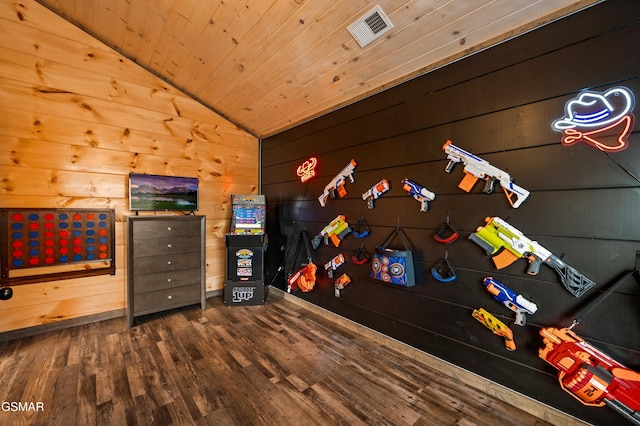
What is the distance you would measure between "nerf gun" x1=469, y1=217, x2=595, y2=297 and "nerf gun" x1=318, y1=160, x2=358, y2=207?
1.24 m

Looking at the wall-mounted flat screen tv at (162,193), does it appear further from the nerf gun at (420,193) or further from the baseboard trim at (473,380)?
the nerf gun at (420,193)

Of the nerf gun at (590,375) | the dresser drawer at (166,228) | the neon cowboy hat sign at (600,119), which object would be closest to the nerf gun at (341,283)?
the nerf gun at (590,375)

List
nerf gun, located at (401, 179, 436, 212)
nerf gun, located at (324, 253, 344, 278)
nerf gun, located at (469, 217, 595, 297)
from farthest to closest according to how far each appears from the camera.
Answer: nerf gun, located at (324, 253, 344, 278), nerf gun, located at (401, 179, 436, 212), nerf gun, located at (469, 217, 595, 297)

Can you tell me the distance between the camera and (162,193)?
3000 mm

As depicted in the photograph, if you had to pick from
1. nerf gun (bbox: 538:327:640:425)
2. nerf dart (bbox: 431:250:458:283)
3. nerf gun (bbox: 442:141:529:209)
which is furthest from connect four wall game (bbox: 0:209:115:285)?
nerf gun (bbox: 538:327:640:425)

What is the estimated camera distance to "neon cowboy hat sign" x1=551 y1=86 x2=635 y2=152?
1265 millimetres

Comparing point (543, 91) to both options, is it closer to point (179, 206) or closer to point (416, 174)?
point (416, 174)

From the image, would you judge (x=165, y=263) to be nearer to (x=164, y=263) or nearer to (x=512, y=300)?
(x=164, y=263)

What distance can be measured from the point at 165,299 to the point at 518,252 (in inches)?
129

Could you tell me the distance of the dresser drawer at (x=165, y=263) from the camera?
8.77 feet

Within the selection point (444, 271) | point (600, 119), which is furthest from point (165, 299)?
point (600, 119)

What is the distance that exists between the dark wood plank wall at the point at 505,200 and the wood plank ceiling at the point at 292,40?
154 millimetres

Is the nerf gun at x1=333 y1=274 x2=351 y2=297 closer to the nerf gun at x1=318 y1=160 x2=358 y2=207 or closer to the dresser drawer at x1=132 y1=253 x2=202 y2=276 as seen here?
the nerf gun at x1=318 y1=160 x2=358 y2=207

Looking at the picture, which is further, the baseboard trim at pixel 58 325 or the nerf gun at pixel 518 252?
the baseboard trim at pixel 58 325
